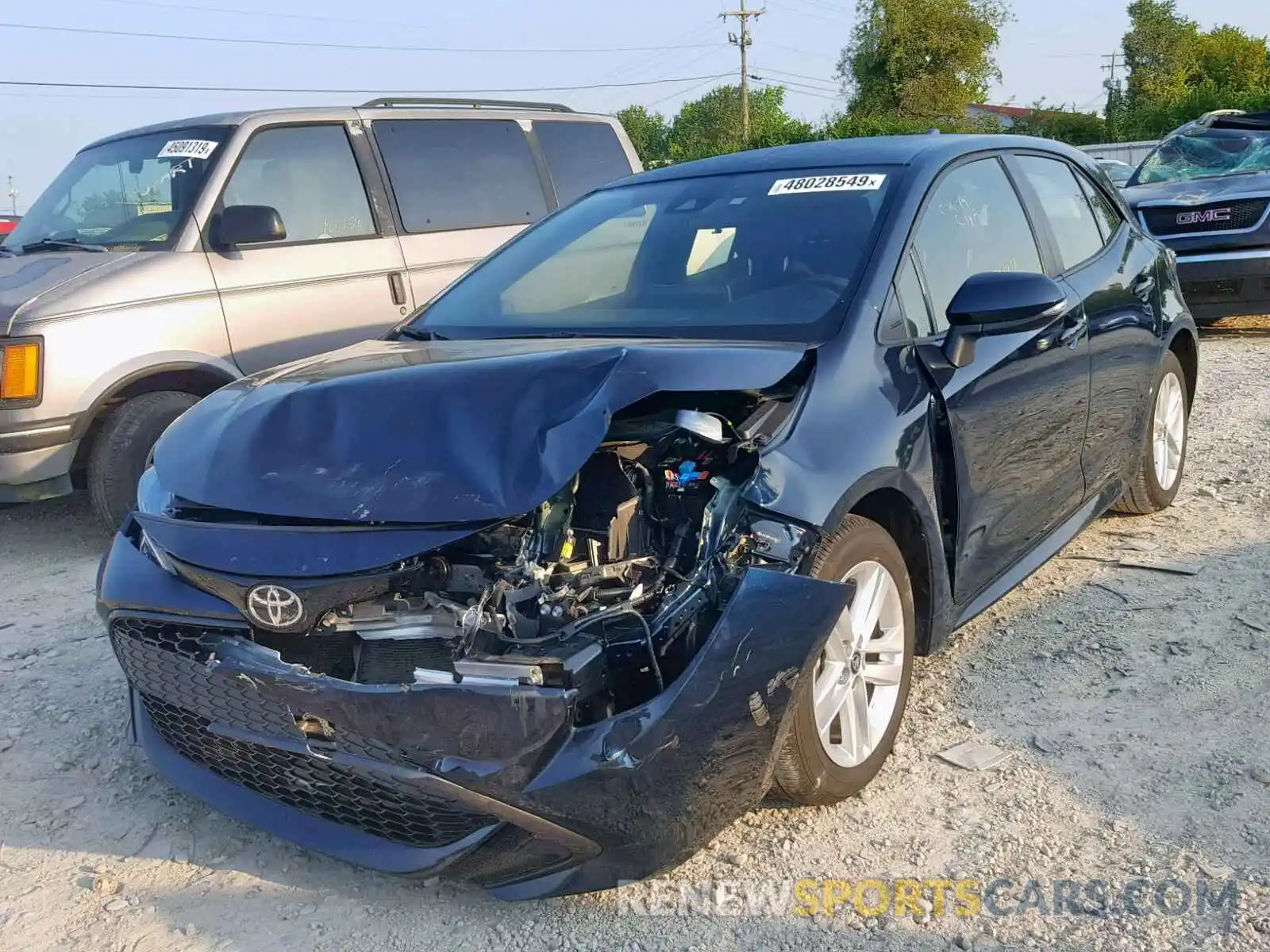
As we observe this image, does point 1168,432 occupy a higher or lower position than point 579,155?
lower

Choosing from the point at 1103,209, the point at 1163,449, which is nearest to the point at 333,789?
the point at 1103,209

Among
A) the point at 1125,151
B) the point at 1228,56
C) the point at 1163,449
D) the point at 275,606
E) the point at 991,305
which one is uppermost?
the point at 1228,56

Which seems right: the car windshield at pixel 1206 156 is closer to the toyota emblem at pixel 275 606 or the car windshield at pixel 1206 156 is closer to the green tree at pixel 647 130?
the toyota emblem at pixel 275 606

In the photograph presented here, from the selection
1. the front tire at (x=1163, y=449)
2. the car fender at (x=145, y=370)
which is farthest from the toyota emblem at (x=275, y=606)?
the front tire at (x=1163, y=449)

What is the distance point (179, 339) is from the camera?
517cm

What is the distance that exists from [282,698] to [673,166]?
8.44 ft

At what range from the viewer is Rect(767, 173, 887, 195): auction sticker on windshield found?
3.48 m

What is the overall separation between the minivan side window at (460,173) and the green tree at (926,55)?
47009mm

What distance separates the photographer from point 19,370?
4703 millimetres

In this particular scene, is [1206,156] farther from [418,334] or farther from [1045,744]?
[418,334]

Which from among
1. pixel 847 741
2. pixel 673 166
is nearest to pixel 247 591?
pixel 847 741

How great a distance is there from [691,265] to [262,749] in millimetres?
1982

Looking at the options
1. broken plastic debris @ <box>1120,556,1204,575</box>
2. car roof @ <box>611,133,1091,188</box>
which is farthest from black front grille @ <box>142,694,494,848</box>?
broken plastic debris @ <box>1120,556,1204,575</box>

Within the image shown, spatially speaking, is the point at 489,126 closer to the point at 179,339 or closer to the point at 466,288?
the point at 179,339
